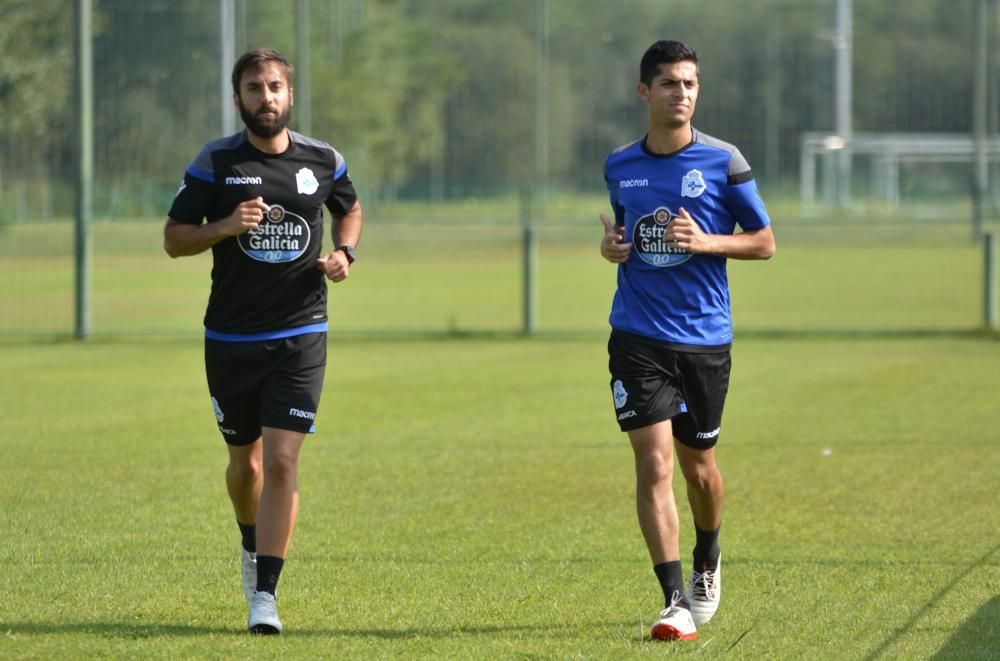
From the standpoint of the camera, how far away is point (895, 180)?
30297 millimetres

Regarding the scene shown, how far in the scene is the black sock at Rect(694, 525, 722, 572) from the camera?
6.55 metres

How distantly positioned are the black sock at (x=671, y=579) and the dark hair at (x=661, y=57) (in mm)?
1916

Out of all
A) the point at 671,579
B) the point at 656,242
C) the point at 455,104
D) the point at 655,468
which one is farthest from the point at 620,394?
the point at 455,104

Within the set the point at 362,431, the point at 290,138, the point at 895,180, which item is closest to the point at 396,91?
the point at 895,180

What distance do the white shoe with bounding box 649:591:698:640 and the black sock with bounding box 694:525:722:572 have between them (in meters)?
0.47

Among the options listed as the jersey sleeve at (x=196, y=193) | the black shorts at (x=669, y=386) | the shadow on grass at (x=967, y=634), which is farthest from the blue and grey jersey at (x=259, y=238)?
the shadow on grass at (x=967, y=634)

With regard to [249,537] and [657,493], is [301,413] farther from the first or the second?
[657,493]

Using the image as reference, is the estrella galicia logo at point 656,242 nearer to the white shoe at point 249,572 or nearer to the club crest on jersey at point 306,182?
the club crest on jersey at point 306,182

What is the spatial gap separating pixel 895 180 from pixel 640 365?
2515cm

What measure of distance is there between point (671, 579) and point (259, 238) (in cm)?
215

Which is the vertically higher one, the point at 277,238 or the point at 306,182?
the point at 306,182

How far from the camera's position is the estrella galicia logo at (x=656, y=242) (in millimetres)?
6309

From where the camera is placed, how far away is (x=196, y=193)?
649cm

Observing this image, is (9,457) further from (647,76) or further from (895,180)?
(895,180)
